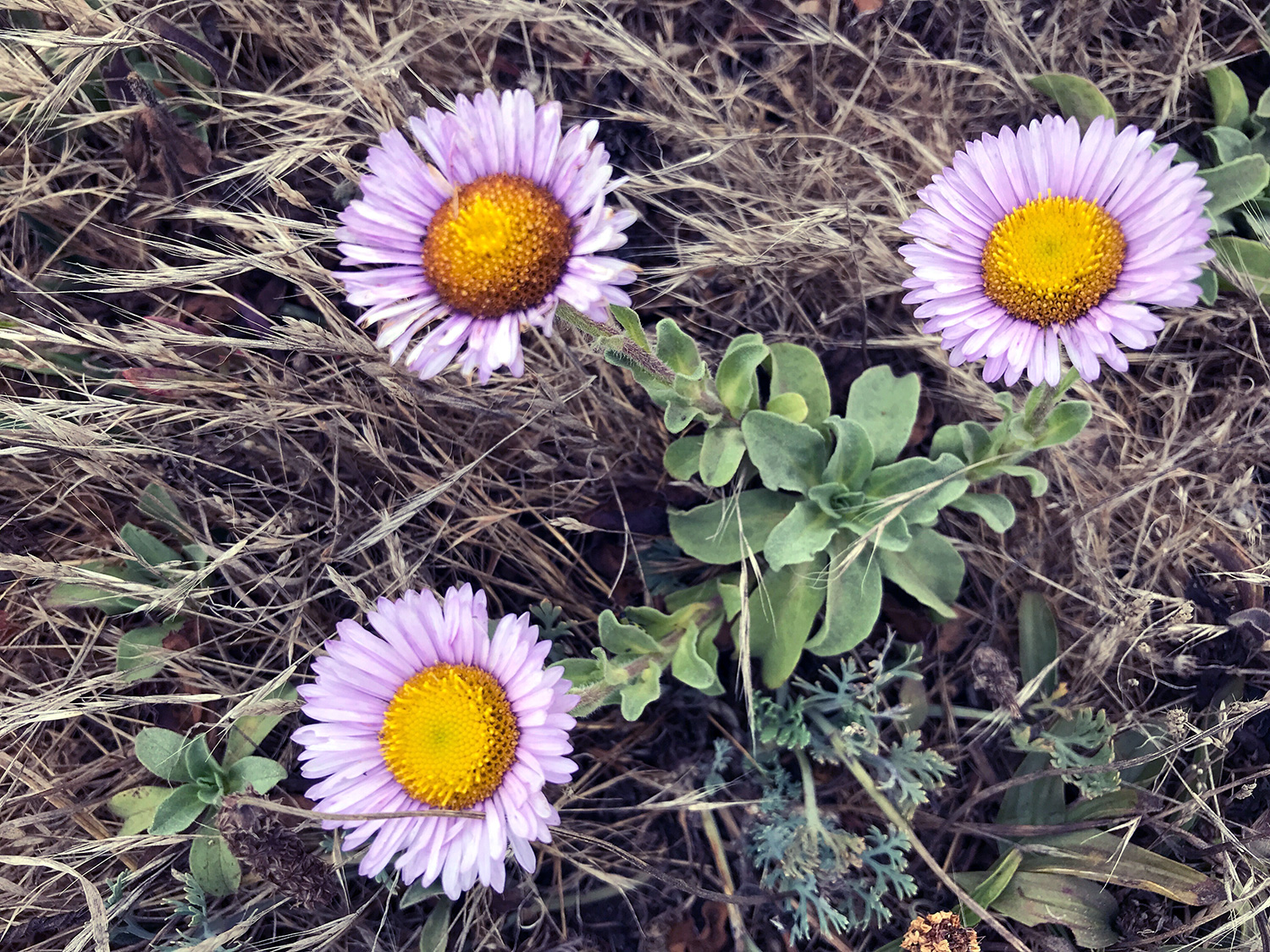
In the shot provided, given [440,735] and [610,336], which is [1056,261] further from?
[440,735]

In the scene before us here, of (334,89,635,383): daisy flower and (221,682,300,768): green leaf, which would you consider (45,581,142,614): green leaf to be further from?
(334,89,635,383): daisy flower

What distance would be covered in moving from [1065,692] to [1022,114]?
2295 millimetres

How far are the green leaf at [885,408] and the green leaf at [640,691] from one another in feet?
3.63

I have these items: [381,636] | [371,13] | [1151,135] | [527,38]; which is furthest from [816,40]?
[381,636]

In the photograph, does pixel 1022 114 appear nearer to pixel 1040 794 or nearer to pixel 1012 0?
pixel 1012 0

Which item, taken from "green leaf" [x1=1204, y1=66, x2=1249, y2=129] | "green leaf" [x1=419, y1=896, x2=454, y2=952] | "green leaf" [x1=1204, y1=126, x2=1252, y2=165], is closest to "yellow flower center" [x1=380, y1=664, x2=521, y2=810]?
"green leaf" [x1=419, y1=896, x2=454, y2=952]

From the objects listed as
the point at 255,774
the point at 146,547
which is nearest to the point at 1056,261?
the point at 255,774

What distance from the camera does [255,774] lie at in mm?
3303

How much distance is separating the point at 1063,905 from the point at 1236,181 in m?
2.73

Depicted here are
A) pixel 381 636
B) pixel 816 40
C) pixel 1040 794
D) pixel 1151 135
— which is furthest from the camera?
pixel 816 40

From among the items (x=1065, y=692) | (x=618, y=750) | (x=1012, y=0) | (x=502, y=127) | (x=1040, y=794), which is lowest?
(x=618, y=750)

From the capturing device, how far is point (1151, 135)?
259 cm

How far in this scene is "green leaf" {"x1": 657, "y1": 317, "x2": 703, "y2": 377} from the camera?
297 centimetres

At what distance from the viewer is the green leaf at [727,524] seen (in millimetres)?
3416
